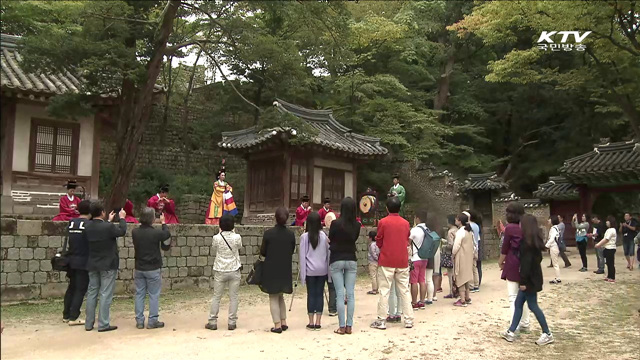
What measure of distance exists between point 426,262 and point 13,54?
47.0ft

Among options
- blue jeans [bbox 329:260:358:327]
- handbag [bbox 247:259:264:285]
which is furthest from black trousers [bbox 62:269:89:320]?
blue jeans [bbox 329:260:358:327]

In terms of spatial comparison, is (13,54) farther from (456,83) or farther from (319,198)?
(456,83)

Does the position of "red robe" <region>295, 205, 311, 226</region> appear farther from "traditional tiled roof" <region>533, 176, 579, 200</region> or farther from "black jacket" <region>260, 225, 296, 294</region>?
"traditional tiled roof" <region>533, 176, 579, 200</region>

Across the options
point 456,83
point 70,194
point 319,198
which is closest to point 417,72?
point 456,83

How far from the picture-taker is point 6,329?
6.83 metres

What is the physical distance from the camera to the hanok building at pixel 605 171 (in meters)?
17.9

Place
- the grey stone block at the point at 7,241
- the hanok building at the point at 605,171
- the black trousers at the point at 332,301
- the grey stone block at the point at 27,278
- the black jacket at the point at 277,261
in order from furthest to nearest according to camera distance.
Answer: the hanok building at the point at 605,171 → the grey stone block at the point at 27,278 → the grey stone block at the point at 7,241 → the black trousers at the point at 332,301 → the black jacket at the point at 277,261

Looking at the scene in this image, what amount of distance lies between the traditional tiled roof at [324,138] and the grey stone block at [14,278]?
10016 mm

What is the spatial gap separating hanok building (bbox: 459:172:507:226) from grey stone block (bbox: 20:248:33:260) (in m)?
20.2

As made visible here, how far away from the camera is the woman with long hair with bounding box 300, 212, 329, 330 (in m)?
6.88

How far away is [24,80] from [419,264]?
1206 cm

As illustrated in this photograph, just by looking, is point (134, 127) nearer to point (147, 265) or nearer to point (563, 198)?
point (147, 265)

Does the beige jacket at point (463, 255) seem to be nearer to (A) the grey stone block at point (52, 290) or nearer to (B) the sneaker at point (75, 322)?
(B) the sneaker at point (75, 322)

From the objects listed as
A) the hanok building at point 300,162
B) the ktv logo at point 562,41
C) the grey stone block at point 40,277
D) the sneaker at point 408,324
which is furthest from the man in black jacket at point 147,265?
the ktv logo at point 562,41
